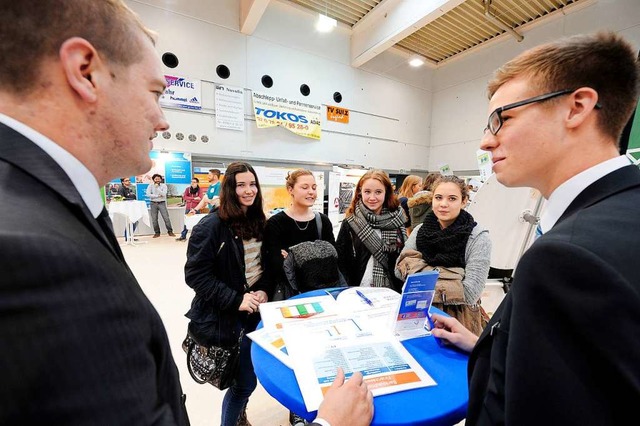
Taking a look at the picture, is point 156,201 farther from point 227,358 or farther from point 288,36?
point 227,358

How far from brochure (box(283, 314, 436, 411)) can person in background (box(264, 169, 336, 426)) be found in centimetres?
76

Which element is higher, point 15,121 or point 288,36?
point 288,36

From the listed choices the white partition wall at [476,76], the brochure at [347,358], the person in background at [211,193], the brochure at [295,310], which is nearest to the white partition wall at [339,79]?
the white partition wall at [476,76]

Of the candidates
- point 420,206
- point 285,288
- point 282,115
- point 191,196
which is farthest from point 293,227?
point 282,115

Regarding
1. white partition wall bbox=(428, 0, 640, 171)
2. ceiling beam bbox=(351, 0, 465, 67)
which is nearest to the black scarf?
ceiling beam bbox=(351, 0, 465, 67)

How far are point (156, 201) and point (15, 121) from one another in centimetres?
722

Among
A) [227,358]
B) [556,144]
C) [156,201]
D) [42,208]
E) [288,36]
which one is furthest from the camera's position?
[288,36]

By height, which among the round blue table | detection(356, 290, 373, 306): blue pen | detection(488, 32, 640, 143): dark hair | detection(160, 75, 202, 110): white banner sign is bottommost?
the round blue table

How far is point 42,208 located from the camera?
391 millimetres

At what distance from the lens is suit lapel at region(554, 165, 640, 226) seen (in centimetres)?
56

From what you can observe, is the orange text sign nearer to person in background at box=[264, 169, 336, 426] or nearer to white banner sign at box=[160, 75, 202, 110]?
white banner sign at box=[160, 75, 202, 110]

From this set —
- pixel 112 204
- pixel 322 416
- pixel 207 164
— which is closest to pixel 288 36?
pixel 207 164

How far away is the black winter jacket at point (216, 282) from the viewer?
1.54 metres

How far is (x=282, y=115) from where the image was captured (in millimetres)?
7590
